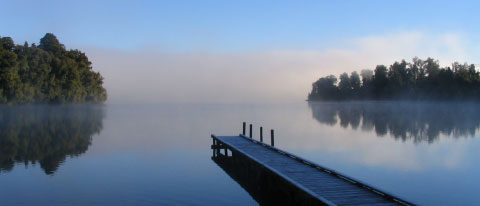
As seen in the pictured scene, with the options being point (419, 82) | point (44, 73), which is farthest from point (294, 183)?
point (419, 82)

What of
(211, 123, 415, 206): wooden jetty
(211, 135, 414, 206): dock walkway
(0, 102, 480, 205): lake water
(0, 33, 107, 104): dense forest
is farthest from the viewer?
(0, 33, 107, 104): dense forest

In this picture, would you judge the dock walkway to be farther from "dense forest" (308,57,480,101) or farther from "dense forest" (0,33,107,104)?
"dense forest" (308,57,480,101)

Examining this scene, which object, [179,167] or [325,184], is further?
[179,167]

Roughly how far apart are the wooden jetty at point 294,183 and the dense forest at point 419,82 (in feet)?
298

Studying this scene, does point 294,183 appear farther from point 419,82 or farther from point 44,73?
point 419,82

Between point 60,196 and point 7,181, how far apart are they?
10.4 feet

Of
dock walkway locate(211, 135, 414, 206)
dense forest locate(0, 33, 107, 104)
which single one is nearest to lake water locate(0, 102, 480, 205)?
dock walkway locate(211, 135, 414, 206)

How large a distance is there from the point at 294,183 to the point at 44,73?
66230 millimetres

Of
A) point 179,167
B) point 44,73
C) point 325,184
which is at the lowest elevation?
point 179,167

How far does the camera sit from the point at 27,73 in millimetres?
65000

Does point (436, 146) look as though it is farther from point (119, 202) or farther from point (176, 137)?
point (119, 202)

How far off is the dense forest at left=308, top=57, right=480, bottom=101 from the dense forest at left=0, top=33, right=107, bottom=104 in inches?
3158

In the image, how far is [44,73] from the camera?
222ft

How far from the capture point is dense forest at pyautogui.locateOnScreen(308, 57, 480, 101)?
309 feet
